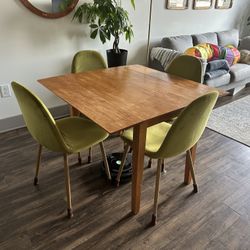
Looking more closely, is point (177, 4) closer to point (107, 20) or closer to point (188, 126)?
point (107, 20)

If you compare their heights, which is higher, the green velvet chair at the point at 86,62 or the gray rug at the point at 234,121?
the green velvet chair at the point at 86,62

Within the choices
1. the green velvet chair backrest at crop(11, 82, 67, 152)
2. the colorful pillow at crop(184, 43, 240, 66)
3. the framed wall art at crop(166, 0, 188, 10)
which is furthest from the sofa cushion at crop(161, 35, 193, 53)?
the green velvet chair backrest at crop(11, 82, 67, 152)

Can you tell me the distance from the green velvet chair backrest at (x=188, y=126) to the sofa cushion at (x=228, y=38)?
3.13m

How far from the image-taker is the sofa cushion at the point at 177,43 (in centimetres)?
339

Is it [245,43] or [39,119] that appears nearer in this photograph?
[39,119]

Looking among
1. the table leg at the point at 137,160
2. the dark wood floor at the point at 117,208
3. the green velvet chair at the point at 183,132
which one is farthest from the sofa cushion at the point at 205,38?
the table leg at the point at 137,160

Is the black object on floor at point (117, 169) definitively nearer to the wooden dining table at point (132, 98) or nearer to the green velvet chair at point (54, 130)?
the green velvet chair at point (54, 130)

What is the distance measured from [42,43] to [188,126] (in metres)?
1.87

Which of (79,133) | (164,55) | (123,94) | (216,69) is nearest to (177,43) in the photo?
(164,55)

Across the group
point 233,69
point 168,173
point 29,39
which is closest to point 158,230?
point 168,173

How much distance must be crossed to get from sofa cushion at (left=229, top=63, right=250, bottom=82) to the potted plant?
1670 millimetres

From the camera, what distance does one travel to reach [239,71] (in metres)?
3.60

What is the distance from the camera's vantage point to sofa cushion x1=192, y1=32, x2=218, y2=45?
3.76 meters

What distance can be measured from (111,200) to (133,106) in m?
0.75
